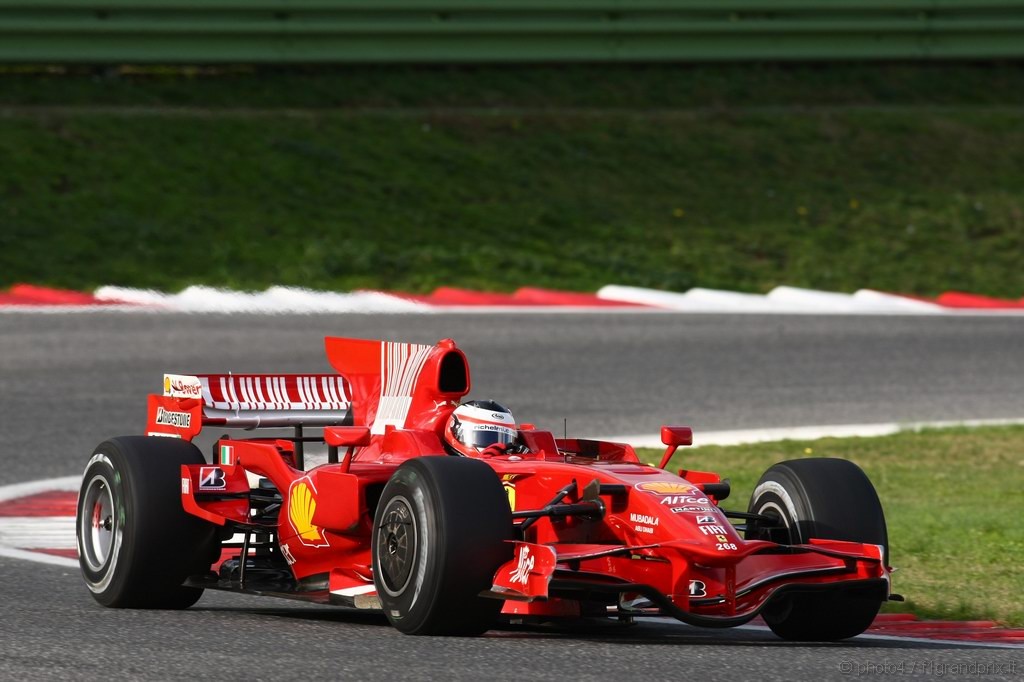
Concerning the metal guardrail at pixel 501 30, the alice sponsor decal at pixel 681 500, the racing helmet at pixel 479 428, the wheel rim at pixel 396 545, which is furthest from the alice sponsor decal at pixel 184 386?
the metal guardrail at pixel 501 30

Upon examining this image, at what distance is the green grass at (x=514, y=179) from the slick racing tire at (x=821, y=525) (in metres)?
11.1

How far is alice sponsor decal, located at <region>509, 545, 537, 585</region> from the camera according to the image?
6.07 metres

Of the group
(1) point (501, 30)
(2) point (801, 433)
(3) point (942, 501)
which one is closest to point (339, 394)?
(3) point (942, 501)

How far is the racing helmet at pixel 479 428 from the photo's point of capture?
7.11 metres

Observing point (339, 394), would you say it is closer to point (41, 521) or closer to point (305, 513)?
point (305, 513)

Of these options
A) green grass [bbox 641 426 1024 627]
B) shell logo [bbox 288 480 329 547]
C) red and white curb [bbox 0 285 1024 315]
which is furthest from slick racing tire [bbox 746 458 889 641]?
red and white curb [bbox 0 285 1024 315]

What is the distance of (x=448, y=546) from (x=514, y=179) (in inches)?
610

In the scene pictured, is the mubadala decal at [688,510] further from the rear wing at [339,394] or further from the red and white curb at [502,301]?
the red and white curb at [502,301]

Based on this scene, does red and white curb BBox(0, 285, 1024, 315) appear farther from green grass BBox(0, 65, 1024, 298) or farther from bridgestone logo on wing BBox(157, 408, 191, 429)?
bridgestone logo on wing BBox(157, 408, 191, 429)

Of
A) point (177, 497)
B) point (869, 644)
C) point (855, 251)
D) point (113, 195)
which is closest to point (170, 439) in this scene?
point (177, 497)

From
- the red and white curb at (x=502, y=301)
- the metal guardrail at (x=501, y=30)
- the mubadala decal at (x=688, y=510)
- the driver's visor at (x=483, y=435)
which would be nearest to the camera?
the mubadala decal at (x=688, y=510)

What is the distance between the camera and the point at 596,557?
6184 mm

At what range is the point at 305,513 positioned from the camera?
7.25 meters

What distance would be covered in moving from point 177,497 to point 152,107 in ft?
48.2
